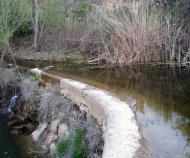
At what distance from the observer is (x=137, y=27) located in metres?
12.3

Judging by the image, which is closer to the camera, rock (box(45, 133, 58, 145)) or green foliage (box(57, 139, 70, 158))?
green foliage (box(57, 139, 70, 158))

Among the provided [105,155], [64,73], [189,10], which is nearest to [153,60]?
[189,10]

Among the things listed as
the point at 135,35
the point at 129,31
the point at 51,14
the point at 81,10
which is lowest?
the point at 135,35

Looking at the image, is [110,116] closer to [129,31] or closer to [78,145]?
[78,145]

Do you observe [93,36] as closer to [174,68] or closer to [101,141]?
[174,68]

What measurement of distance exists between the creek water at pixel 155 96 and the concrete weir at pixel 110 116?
0.25 metres

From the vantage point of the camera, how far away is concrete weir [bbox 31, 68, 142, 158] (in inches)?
197

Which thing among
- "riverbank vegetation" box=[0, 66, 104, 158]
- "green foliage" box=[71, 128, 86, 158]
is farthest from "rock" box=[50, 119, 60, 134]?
"green foliage" box=[71, 128, 86, 158]

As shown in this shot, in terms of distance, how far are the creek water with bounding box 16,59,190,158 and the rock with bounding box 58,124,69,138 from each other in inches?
51.3

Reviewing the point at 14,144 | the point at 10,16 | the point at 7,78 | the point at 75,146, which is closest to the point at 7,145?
the point at 14,144

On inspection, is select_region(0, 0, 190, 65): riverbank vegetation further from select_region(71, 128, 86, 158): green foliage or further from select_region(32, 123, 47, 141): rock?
select_region(71, 128, 86, 158): green foliage

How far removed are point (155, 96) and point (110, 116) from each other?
2196mm

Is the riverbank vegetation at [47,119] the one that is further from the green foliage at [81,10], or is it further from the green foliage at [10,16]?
the green foliage at [81,10]

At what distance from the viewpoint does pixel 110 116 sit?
20.6 feet
